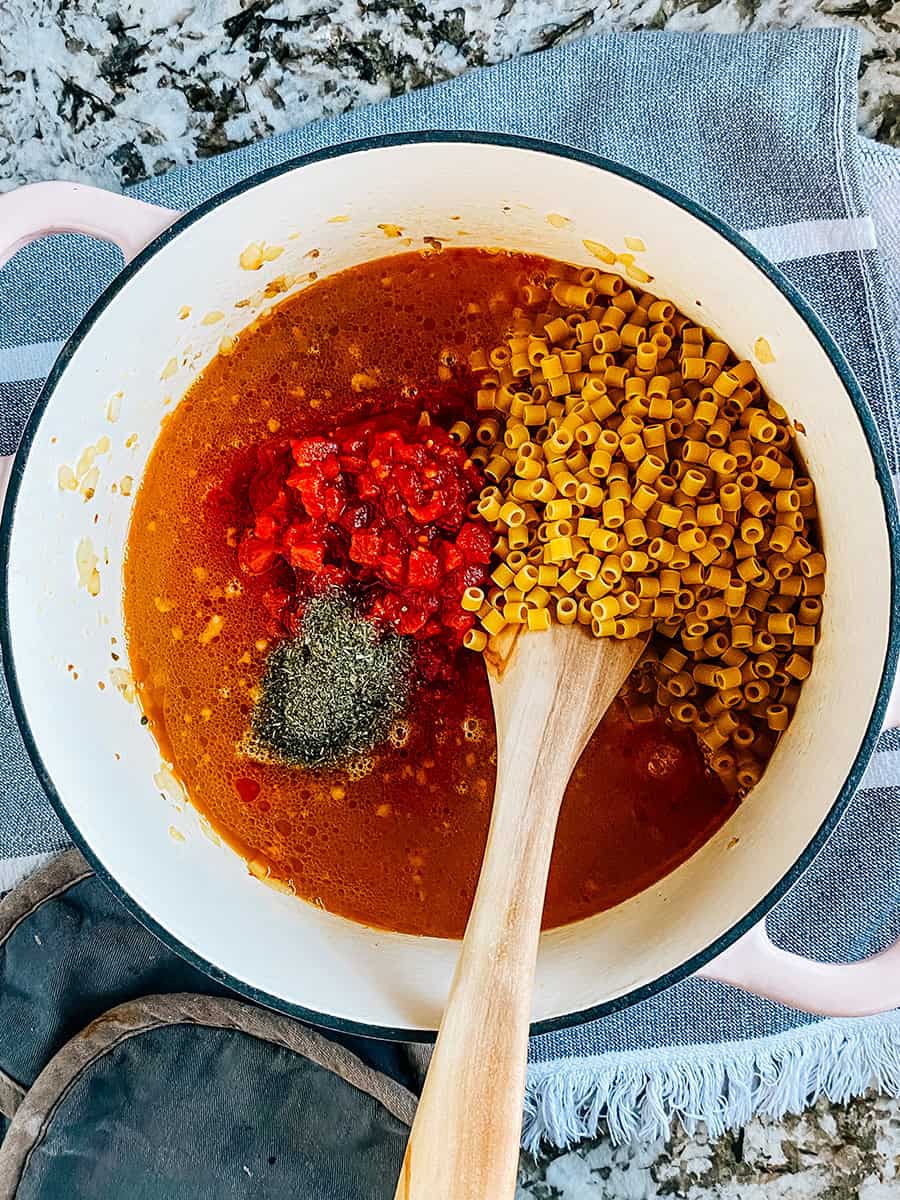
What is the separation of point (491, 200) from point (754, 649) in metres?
0.54

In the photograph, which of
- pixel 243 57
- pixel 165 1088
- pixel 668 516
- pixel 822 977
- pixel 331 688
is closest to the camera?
pixel 822 977

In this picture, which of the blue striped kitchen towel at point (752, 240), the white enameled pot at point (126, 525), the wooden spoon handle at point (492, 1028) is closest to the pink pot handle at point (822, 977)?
the white enameled pot at point (126, 525)

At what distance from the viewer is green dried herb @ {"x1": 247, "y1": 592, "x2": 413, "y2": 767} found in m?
1.29

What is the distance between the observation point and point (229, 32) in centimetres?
141

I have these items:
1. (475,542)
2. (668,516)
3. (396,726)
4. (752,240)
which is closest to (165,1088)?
(396,726)

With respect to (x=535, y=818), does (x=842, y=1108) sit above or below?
below

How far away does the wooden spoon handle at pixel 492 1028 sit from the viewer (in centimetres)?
100

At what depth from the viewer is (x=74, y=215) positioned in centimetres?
110

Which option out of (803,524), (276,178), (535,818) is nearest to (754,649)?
(803,524)

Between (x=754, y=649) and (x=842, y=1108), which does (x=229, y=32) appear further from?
(x=842, y=1108)

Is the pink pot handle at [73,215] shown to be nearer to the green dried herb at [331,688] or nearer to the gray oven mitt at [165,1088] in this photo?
the green dried herb at [331,688]

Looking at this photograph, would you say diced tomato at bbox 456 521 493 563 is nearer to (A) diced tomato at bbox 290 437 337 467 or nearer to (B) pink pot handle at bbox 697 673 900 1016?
(A) diced tomato at bbox 290 437 337 467

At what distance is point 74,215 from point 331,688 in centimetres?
54

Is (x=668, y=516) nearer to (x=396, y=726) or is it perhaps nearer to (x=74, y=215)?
(x=396, y=726)
